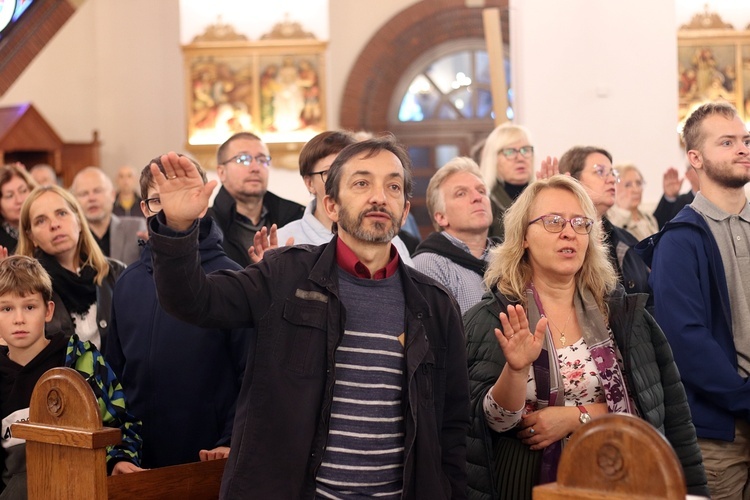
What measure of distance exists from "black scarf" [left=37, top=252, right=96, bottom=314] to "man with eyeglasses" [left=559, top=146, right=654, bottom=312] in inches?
90.3

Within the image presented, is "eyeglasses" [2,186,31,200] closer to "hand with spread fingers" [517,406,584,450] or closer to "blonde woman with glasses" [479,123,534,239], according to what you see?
"blonde woman with glasses" [479,123,534,239]

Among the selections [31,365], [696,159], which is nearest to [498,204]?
[696,159]

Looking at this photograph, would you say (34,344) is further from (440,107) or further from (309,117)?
(440,107)

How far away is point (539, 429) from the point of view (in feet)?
10.7

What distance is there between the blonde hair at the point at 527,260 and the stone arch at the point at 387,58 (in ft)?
34.8

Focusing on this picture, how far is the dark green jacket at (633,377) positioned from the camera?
10.9 ft

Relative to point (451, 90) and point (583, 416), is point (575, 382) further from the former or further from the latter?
point (451, 90)

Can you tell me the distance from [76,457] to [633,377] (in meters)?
1.74

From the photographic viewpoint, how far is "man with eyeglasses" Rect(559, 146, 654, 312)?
4.75 metres

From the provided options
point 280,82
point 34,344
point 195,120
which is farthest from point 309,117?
point 34,344

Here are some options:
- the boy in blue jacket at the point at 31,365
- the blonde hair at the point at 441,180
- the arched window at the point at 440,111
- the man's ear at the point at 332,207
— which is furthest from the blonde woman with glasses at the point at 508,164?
the arched window at the point at 440,111

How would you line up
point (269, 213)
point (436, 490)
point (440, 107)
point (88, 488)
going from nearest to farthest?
point (436, 490) < point (88, 488) < point (269, 213) < point (440, 107)

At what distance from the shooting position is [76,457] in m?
3.00

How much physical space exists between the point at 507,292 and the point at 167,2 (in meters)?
12.2
